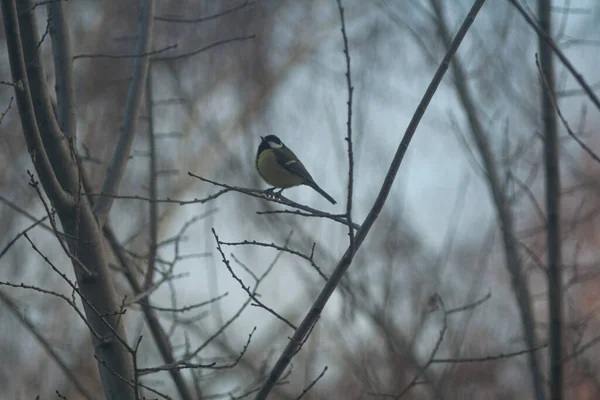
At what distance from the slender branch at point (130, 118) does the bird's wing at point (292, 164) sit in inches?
77.1

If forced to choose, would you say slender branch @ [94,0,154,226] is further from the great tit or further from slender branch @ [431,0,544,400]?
the great tit

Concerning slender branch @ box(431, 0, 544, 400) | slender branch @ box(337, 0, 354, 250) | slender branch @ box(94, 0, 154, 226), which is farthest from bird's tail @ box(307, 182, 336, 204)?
slender branch @ box(337, 0, 354, 250)

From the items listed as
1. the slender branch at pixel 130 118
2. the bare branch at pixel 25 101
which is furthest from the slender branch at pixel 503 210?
the bare branch at pixel 25 101

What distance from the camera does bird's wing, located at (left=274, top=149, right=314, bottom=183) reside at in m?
5.23

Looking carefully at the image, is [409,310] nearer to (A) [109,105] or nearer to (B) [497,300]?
(B) [497,300]

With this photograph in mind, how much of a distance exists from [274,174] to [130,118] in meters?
2.10

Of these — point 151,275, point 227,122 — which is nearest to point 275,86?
point 227,122

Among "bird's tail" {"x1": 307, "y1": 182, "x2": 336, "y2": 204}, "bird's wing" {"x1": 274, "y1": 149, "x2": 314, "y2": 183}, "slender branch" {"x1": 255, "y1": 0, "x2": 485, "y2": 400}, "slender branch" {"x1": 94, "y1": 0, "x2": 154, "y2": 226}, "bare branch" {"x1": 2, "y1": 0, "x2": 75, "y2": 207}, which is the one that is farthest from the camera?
"bird's wing" {"x1": 274, "y1": 149, "x2": 314, "y2": 183}

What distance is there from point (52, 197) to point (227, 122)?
304 inches

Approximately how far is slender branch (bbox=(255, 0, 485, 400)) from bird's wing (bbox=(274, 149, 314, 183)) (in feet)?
Answer: 9.37

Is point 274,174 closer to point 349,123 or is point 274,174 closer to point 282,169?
point 282,169

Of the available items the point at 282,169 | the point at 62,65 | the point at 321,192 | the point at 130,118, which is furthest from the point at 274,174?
the point at 62,65

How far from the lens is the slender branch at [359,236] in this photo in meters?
2.29

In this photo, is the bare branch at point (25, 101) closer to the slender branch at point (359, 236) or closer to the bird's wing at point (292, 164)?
the slender branch at point (359, 236)
